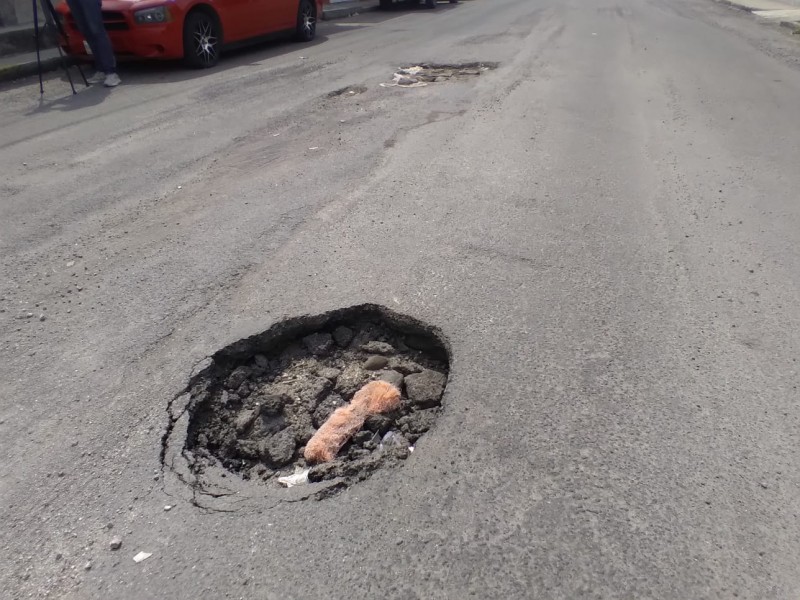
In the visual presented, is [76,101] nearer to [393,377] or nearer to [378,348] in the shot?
[378,348]

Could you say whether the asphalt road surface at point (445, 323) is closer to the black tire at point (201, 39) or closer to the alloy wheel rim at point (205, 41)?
the black tire at point (201, 39)

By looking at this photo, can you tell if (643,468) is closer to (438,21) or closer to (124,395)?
(124,395)

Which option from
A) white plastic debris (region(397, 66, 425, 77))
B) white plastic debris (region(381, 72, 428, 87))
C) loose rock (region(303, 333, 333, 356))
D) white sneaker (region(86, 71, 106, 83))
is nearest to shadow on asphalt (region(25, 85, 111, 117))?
white sneaker (region(86, 71, 106, 83))

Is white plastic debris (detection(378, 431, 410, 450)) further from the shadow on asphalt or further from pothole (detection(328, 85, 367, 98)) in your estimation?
the shadow on asphalt

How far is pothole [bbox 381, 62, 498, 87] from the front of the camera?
9.28 metres

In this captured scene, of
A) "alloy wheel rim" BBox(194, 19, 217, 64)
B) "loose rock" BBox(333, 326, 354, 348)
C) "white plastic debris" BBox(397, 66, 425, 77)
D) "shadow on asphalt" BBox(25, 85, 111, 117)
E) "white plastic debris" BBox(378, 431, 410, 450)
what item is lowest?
"white plastic debris" BBox(378, 431, 410, 450)

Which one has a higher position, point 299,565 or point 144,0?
point 144,0

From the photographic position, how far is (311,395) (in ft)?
10.3

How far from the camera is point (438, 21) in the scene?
54.1ft

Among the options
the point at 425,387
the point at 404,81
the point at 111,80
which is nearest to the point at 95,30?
the point at 111,80

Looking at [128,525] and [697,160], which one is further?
[697,160]

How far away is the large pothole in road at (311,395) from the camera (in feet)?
9.01

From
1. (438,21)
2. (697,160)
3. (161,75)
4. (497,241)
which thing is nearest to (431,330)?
(497,241)

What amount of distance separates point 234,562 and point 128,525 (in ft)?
1.49
